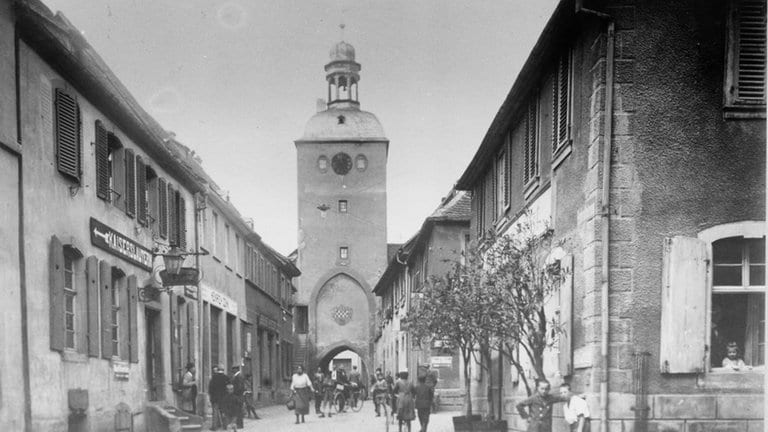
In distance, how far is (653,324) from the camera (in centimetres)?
1221

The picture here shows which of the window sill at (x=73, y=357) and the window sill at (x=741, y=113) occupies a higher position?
the window sill at (x=741, y=113)

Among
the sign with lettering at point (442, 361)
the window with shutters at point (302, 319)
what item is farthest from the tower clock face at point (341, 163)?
the sign with lettering at point (442, 361)

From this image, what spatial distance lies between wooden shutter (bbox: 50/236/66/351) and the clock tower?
47447mm

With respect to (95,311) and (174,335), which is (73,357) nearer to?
(95,311)

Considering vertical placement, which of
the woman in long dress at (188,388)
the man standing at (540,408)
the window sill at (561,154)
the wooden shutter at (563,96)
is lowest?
the woman in long dress at (188,388)

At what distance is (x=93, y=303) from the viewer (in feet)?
52.2

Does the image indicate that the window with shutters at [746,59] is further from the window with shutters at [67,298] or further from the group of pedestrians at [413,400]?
the group of pedestrians at [413,400]

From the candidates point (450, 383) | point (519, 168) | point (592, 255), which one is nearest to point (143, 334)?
point (519, 168)

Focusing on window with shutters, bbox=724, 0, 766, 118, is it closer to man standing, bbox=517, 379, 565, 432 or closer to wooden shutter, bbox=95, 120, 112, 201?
man standing, bbox=517, 379, 565, 432

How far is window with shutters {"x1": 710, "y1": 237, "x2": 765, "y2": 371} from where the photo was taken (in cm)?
1201

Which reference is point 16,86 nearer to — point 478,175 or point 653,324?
point 653,324

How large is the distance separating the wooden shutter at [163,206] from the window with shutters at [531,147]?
7813mm

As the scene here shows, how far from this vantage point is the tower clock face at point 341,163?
63.5 metres

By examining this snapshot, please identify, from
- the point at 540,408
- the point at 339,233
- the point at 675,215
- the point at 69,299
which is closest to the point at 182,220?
the point at 69,299
